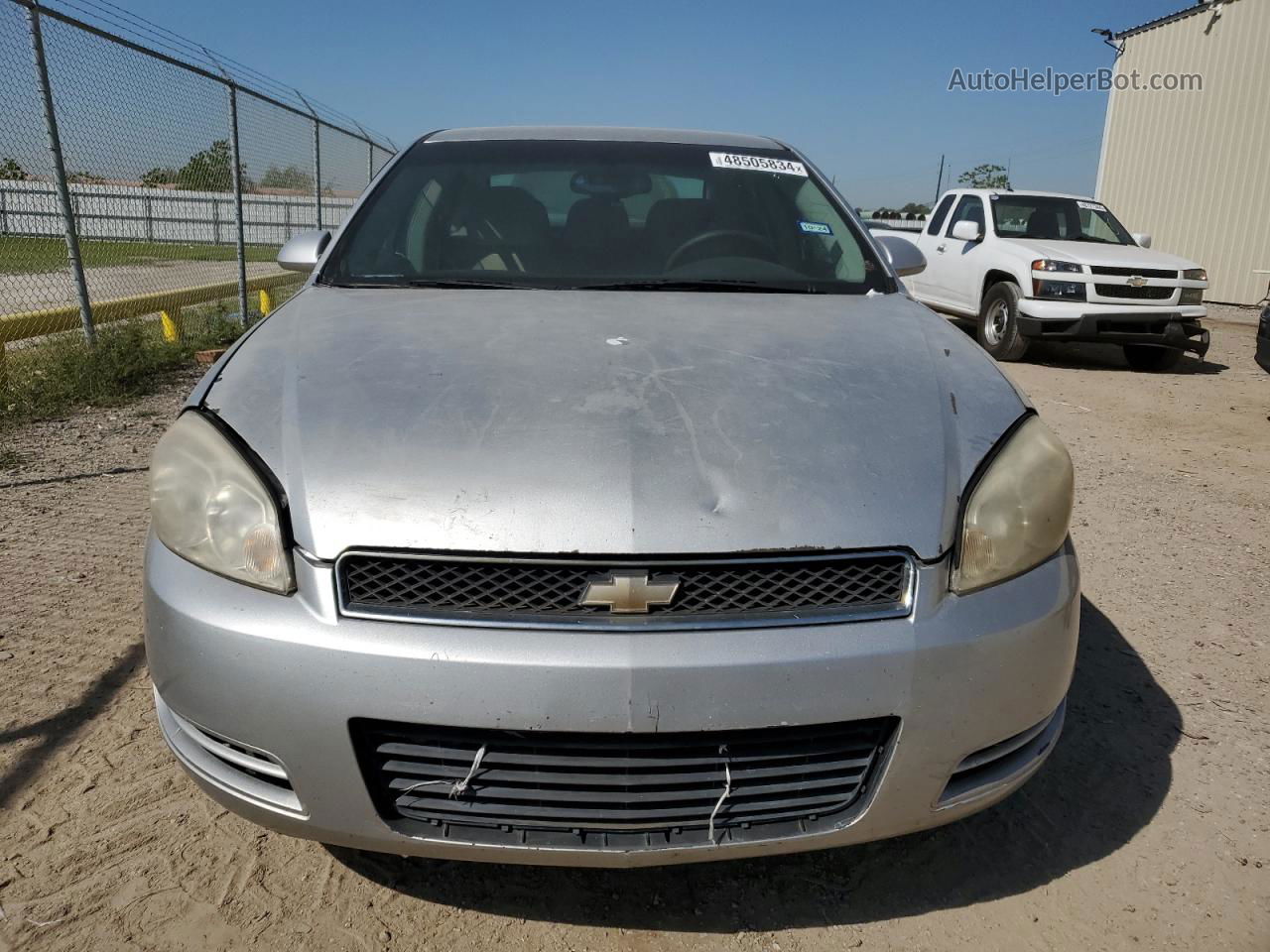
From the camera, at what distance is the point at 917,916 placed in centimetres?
183

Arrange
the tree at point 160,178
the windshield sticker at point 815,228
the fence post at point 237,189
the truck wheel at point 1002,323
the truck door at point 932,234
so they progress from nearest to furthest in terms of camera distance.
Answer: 1. the windshield sticker at point 815,228
2. the tree at point 160,178
3. the fence post at point 237,189
4. the truck wheel at point 1002,323
5. the truck door at point 932,234

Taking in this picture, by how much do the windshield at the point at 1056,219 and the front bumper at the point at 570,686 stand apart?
29.7 ft

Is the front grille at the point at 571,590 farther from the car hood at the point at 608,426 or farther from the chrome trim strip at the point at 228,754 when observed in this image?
the chrome trim strip at the point at 228,754

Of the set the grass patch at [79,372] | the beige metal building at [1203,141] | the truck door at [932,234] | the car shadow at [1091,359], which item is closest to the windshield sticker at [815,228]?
the grass patch at [79,372]

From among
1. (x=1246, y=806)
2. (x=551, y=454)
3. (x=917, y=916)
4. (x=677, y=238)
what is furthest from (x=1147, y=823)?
(x=677, y=238)

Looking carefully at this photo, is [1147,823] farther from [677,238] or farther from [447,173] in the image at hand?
[447,173]

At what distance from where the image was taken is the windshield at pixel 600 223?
8.74 ft

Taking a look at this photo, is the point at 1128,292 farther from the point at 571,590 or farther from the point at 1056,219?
the point at 571,590

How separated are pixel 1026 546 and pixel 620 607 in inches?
30.4

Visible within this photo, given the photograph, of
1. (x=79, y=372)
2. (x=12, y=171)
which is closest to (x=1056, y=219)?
(x=79, y=372)

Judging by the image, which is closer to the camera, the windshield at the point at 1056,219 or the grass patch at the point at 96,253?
the grass patch at the point at 96,253

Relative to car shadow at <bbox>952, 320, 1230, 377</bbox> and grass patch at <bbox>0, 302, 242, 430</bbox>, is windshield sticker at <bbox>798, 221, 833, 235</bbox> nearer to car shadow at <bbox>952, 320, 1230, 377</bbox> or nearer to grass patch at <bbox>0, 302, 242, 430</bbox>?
grass patch at <bbox>0, 302, 242, 430</bbox>

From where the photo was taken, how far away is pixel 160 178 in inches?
325

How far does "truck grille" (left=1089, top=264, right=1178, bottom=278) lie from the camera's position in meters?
8.46
